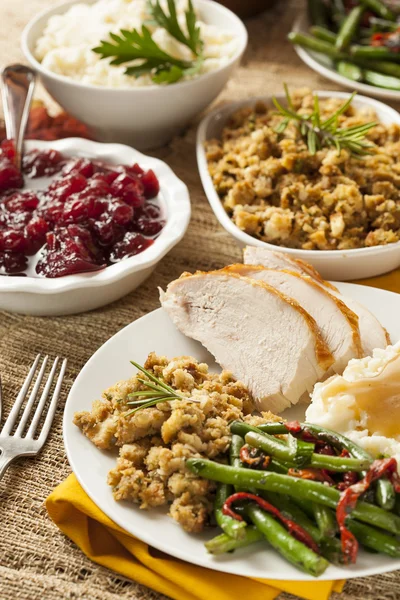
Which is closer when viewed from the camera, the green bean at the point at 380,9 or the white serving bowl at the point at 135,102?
the white serving bowl at the point at 135,102

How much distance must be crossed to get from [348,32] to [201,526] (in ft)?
16.6

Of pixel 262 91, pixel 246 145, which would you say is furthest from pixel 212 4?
pixel 246 145

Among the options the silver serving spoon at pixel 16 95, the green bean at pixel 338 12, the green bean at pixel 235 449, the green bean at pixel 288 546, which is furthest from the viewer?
the green bean at pixel 338 12

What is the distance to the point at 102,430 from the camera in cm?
318

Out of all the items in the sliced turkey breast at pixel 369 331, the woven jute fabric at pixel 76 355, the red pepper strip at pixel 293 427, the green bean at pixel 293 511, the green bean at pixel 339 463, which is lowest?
the woven jute fabric at pixel 76 355

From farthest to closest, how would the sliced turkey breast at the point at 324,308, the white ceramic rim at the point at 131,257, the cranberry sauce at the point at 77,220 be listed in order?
the cranberry sauce at the point at 77,220 → the white ceramic rim at the point at 131,257 → the sliced turkey breast at the point at 324,308

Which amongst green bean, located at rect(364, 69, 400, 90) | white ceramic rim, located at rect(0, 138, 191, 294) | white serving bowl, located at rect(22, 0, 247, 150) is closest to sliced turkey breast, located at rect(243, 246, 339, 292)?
white ceramic rim, located at rect(0, 138, 191, 294)

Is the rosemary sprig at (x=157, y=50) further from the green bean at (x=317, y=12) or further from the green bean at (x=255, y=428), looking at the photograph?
the green bean at (x=255, y=428)

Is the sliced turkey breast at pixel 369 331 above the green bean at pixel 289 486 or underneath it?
underneath

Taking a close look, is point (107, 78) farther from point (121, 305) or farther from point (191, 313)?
point (191, 313)

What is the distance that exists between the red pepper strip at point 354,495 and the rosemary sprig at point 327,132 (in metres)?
2.39

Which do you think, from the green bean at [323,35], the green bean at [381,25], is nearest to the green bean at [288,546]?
the green bean at [323,35]

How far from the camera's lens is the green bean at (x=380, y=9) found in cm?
672

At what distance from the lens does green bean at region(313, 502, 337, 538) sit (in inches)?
105
